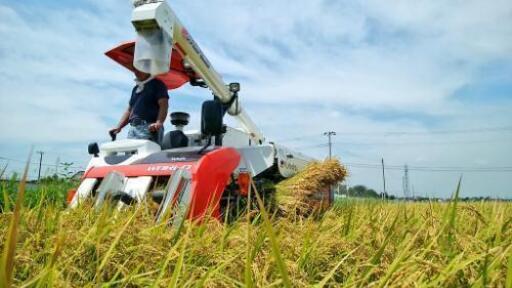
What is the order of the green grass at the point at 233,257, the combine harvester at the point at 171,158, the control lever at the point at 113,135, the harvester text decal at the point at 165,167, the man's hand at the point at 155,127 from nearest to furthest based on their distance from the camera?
the green grass at the point at 233,257, the combine harvester at the point at 171,158, the harvester text decal at the point at 165,167, the man's hand at the point at 155,127, the control lever at the point at 113,135

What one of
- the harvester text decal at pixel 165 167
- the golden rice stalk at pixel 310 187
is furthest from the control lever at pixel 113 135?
the golden rice stalk at pixel 310 187

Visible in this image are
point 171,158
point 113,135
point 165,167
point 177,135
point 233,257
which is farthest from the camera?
point 113,135

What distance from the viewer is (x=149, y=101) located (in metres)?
A: 4.83

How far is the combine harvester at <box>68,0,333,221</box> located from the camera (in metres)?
3.59

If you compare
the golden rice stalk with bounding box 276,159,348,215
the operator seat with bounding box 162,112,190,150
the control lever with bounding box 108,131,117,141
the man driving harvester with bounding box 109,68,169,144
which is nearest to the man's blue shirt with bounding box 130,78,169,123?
the man driving harvester with bounding box 109,68,169,144

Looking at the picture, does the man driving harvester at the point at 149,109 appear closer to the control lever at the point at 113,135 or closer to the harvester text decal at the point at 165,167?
the control lever at the point at 113,135

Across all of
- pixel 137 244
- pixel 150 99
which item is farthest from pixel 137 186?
pixel 137 244

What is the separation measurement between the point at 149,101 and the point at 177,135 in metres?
0.53

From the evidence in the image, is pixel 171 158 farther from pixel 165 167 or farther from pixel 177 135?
pixel 177 135

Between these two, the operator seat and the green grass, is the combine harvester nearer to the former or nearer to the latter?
the operator seat

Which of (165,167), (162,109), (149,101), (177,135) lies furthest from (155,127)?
(165,167)

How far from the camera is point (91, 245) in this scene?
169cm

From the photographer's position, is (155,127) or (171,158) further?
(155,127)

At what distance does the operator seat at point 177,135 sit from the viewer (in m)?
5.11
